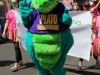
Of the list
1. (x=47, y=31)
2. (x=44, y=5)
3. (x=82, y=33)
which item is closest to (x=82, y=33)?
(x=82, y=33)

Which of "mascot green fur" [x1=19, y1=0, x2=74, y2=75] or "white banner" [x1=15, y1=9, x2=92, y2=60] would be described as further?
"white banner" [x1=15, y1=9, x2=92, y2=60]

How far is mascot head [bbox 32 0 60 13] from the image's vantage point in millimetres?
3418

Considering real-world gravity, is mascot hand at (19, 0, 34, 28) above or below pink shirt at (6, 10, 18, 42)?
above

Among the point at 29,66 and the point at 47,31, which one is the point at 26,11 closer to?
the point at 47,31

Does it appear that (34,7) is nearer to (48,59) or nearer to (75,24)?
(48,59)

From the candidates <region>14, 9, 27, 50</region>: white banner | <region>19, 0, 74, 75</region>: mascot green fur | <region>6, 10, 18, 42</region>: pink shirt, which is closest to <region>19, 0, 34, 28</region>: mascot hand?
<region>19, 0, 74, 75</region>: mascot green fur

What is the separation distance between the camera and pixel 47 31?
11.6 feet

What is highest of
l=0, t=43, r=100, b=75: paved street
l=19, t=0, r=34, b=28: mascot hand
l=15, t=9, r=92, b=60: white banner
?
l=19, t=0, r=34, b=28: mascot hand

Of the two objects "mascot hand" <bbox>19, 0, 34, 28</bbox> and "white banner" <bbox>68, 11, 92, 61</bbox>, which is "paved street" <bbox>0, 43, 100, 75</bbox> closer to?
"white banner" <bbox>68, 11, 92, 61</bbox>

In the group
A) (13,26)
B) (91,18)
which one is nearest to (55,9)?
(91,18)

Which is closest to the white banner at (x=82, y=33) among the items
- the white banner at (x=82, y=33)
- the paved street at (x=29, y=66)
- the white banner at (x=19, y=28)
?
the white banner at (x=82, y=33)

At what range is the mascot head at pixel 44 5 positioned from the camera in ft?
11.2

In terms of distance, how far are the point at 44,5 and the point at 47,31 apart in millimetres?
366

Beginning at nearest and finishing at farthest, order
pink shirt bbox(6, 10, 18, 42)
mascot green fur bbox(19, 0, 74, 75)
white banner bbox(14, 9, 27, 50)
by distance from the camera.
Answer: mascot green fur bbox(19, 0, 74, 75)
white banner bbox(14, 9, 27, 50)
pink shirt bbox(6, 10, 18, 42)
